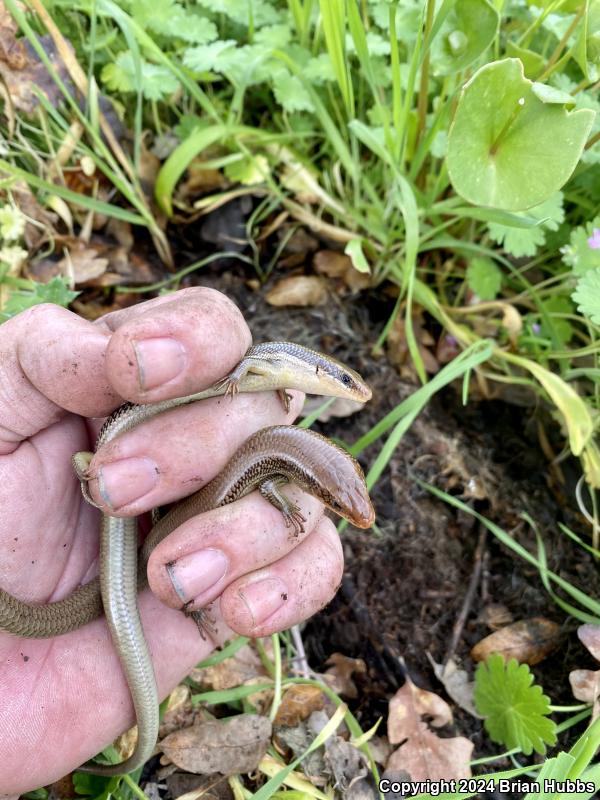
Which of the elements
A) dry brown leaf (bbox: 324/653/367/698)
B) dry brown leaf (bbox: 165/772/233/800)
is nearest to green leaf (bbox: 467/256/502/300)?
dry brown leaf (bbox: 324/653/367/698)

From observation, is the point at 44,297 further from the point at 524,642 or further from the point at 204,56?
the point at 524,642

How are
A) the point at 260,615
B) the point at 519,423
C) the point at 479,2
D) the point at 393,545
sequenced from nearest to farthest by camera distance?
the point at 260,615, the point at 479,2, the point at 393,545, the point at 519,423

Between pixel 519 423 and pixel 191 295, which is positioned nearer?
pixel 191 295

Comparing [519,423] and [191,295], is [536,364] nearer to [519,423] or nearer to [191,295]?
[519,423]

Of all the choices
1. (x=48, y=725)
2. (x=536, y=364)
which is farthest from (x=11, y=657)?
(x=536, y=364)

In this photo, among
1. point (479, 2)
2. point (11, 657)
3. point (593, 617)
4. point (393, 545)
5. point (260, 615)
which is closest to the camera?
point (260, 615)

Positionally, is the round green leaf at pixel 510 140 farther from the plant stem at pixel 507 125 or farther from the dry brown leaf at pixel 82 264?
the dry brown leaf at pixel 82 264

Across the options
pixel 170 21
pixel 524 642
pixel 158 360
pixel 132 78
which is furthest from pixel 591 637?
pixel 170 21
